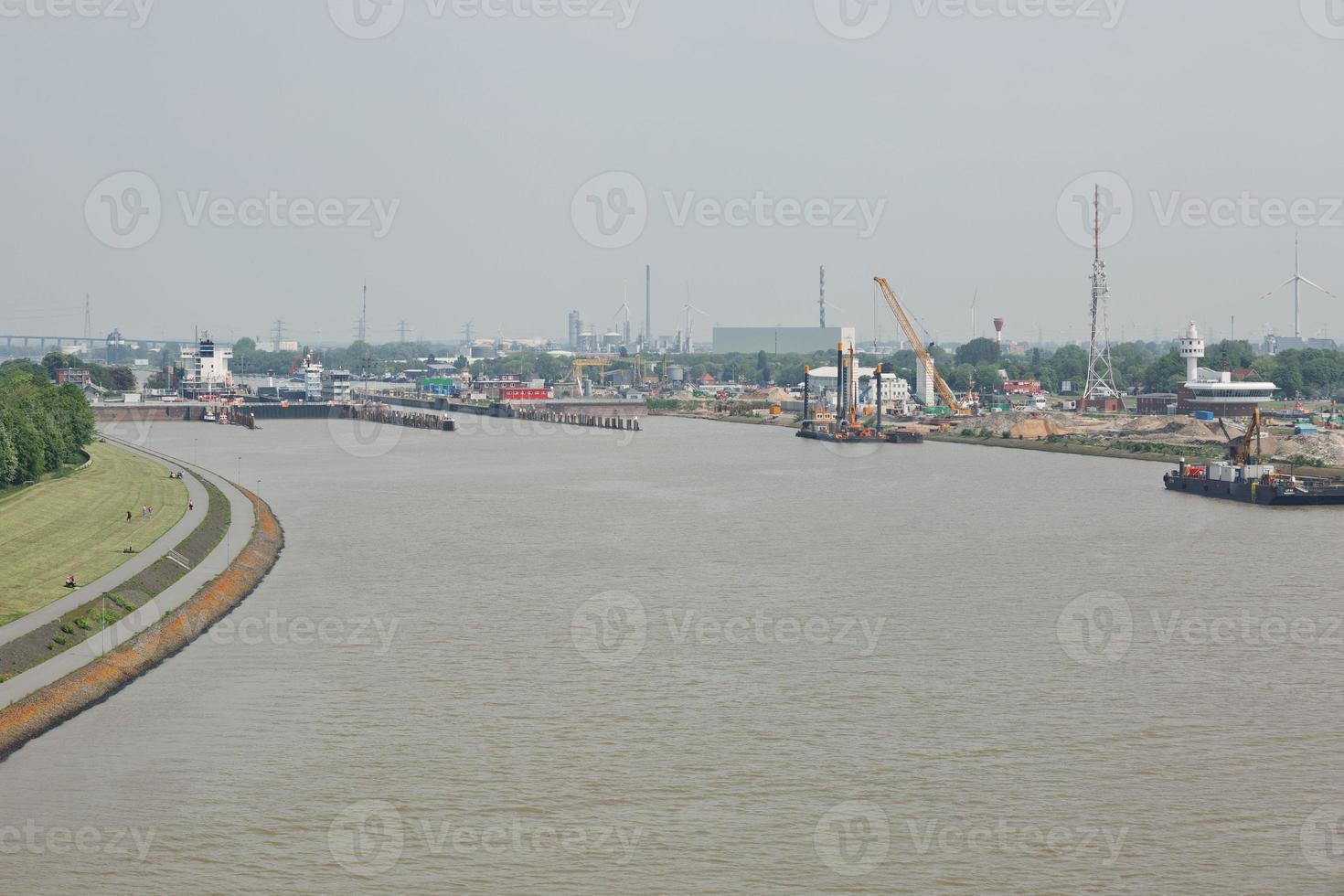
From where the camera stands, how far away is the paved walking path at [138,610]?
1747cm

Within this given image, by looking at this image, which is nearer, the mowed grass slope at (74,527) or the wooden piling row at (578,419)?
the mowed grass slope at (74,527)

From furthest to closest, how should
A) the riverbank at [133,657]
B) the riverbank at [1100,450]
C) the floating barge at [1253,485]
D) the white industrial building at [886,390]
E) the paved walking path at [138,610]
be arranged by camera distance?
1. the white industrial building at [886,390]
2. the riverbank at [1100,450]
3. the floating barge at [1253,485]
4. the paved walking path at [138,610]
5. the riverbank at [133,657]

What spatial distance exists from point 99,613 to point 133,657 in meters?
1.95

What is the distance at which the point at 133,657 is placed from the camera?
19344 millimetres

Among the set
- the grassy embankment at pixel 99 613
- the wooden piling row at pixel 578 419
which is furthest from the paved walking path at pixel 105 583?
the wooden piling row at pixel 578 419

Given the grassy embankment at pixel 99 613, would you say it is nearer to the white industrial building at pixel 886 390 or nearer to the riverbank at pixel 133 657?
the riverbank at pixel 133 657

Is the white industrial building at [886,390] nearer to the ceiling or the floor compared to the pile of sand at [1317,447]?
nearer to the ceiling

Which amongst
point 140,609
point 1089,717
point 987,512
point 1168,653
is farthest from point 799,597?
point 987,512

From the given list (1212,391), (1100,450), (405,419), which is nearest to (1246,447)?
(1100,450)

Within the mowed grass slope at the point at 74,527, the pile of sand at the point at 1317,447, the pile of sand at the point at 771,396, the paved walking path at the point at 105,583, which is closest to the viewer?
the paved walking path at the point at 105,583

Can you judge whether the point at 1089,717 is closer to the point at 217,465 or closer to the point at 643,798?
the point at 643,798

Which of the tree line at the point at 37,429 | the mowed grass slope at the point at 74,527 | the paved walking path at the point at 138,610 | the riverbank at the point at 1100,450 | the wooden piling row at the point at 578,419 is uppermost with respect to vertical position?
the tree line at the point at 37,429

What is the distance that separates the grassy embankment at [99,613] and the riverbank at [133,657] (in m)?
0.60

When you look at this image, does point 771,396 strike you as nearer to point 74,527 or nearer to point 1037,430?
point 1037,430
